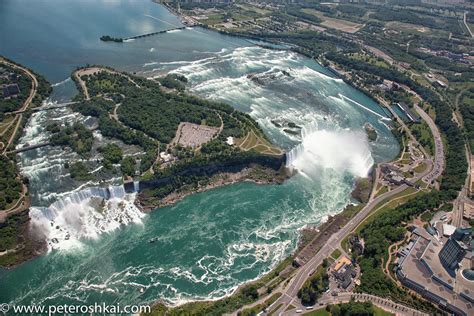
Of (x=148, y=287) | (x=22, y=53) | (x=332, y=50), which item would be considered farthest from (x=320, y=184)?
(x=22, y=53)

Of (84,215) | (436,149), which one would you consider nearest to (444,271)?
(436,149)

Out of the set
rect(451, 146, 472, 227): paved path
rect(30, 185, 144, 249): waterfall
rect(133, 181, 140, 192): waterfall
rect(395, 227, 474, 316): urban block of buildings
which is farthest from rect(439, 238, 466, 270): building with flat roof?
rect(133, 181, 140, 192): waterfall

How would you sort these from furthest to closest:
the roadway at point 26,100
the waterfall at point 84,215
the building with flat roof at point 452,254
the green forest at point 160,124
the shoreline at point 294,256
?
the roadway at point 26,100 → the green forest at point 160,124 → the waterfall at point 84,215 → the building with flat roof at point 452,254 → the shoreline at point 294,256

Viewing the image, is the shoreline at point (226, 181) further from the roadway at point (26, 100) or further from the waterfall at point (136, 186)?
the roadway at point (26, 100)

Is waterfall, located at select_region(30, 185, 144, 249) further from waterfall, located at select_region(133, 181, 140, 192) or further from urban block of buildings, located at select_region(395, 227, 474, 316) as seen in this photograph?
urban block of buildings, located at select_region(395, 227, 474, 316)

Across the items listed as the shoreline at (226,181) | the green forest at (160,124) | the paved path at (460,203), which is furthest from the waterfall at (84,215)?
the paved path at (460,203)

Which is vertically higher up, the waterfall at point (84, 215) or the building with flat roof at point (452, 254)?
the building with flat roof at point (452, 254)

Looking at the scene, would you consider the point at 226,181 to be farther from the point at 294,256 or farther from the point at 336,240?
the point at 336,240

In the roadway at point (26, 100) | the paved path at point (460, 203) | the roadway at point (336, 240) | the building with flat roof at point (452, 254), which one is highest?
the building with flat roof at point (452, 254)
